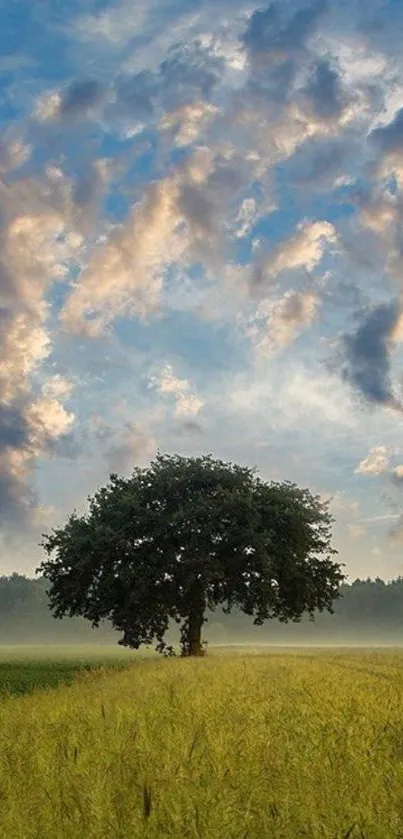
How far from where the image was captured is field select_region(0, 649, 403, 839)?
19.1ft

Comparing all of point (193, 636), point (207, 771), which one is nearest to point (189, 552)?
point (193, 636)

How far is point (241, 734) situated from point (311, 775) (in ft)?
7.52

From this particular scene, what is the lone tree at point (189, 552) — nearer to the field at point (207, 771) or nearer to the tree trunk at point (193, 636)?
the tree trunk at point (193, 636)

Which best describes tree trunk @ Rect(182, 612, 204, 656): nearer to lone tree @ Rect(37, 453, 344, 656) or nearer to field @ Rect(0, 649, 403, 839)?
lone tree @ Rect(37, 453, 344, 656)

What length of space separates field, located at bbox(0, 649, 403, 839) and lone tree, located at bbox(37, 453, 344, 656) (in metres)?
31.0

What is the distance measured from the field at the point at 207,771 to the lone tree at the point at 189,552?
3097 centimetres

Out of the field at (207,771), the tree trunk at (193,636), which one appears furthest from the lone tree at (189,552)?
the field at (207,771)

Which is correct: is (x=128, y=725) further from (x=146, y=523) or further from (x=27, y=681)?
(x=146, y=523)

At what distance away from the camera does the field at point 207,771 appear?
5812 millimetres

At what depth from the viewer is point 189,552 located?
144 ft

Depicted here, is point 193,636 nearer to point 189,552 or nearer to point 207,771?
point 189,552

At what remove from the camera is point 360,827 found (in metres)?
5.59

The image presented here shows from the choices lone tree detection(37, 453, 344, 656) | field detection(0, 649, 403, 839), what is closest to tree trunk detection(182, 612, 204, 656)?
lone tree detection(37, 453, 344, 656)

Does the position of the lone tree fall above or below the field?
above
